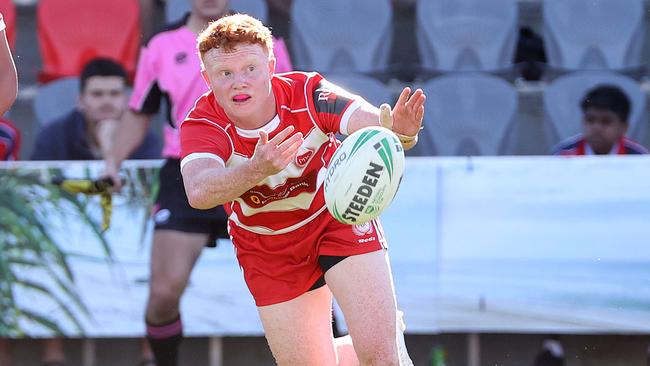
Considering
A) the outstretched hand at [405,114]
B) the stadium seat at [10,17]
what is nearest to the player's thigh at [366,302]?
the outstretched hand at [405,114]

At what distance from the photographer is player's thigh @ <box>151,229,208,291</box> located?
714cm

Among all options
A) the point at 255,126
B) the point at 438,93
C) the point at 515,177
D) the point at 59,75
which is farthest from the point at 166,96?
the point at 255,126

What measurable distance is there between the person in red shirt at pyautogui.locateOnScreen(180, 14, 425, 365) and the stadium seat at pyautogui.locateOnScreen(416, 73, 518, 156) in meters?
2.55

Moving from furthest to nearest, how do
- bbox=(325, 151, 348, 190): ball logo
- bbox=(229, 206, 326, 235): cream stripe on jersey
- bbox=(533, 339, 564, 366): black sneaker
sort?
bbox=(533, 339, 564, 366): black sneaker < bbox=(229, 206, 326, 235): cream stripe on jersey < bbox=(325, 151, 348, 190): ball logo

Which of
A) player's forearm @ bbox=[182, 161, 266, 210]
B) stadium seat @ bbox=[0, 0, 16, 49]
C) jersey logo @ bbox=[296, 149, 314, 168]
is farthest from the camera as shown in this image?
stadium seat @ bbox=[0, 0, 16, 49]

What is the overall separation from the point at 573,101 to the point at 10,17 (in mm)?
3593

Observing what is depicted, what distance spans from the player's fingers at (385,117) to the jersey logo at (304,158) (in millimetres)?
405

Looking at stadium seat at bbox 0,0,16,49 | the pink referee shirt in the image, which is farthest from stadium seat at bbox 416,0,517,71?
stadium seat at bbox 0,0,16,49

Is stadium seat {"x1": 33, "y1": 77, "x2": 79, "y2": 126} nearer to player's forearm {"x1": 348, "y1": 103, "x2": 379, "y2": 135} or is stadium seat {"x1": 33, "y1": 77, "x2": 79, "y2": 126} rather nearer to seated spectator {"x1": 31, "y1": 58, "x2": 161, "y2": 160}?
seated spectator {"x1": 31, "y1": 58, "x2": 161, "y2": 160}

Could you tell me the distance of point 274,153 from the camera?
4121 millimetres

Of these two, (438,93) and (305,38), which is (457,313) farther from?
(305,38)

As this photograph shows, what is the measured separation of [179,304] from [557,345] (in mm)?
2342

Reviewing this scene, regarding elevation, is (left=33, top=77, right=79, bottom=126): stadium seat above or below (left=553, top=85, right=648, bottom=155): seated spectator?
above

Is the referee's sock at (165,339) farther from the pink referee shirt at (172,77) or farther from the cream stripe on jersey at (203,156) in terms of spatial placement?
the cream stripe on jersey at (203,156)
